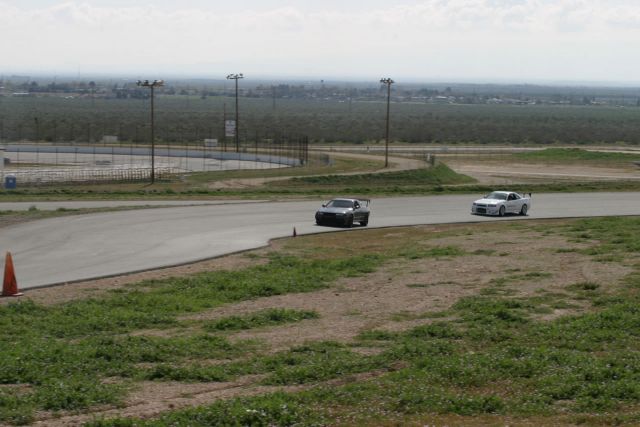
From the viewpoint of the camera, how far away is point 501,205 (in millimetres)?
48281

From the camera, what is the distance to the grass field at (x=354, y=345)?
1369 centimetres

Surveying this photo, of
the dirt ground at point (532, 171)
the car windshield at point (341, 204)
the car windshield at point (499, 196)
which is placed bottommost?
the dirt ground at point (532, 171)

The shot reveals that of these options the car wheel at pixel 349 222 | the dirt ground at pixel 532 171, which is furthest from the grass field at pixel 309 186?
the car wheel at pixel 349 222

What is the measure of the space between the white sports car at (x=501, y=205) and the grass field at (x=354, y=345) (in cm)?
1588

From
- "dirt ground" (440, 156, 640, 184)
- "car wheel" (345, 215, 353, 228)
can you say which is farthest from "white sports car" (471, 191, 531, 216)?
"dirt ground" (440, 156, 640, 184)

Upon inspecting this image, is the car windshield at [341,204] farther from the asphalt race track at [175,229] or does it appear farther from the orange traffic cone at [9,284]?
the orange traffic cone at [9,284]

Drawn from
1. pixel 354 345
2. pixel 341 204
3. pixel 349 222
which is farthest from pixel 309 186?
pixel 354 345

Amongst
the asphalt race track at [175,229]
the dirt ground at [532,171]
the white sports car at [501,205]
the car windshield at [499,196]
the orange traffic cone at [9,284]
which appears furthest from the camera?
the dirt ground at [532,171]

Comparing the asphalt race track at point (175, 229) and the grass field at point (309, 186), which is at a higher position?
the asphalt race track at point (175, 229)

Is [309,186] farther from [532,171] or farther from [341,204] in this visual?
[532,171]

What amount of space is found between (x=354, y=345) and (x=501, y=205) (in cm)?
3085

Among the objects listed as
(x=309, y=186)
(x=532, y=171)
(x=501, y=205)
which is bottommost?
(x=532, y=171)

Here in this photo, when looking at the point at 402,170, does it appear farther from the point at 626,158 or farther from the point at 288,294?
the point at 288,294

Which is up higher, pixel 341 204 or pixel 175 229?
pixel 341 204
